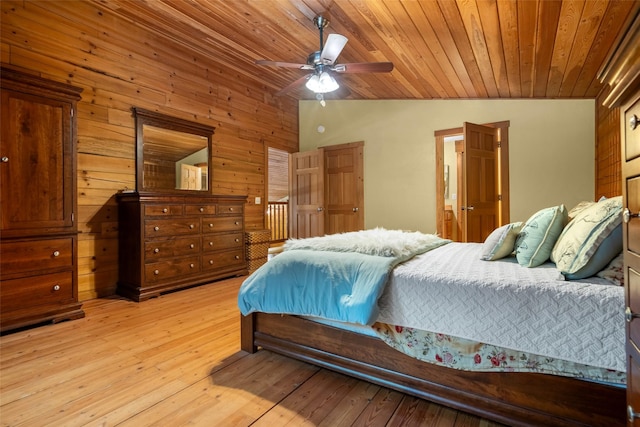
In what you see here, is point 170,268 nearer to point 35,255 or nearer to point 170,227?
point 170,227

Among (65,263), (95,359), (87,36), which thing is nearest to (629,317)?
(95,359)

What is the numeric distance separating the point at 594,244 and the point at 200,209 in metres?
3.56

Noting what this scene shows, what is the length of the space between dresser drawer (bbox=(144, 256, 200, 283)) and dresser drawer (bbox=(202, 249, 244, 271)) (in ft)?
0.38

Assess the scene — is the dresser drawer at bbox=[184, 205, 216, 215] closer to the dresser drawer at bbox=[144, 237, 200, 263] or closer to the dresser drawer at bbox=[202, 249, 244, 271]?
the dresser drawer at bbox=[144, 237, 200, 263]

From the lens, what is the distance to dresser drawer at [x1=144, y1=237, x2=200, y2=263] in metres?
3.27

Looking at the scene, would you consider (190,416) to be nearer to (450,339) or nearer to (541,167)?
(450,339)

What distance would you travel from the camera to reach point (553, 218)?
1.67m

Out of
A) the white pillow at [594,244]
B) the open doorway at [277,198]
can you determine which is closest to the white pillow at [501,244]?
the white pillow at [594,244]

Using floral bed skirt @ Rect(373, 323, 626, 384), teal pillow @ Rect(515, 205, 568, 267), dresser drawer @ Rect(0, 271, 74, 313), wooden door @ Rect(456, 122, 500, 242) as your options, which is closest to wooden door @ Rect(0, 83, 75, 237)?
dresser drawer @ Rect(0, 271, 74, 313)

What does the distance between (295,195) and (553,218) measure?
4.50 m

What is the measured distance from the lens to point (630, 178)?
909mm

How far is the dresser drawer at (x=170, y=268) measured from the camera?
3.27 metres

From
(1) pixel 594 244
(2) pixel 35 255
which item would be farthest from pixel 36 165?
(1) pixel 594 244

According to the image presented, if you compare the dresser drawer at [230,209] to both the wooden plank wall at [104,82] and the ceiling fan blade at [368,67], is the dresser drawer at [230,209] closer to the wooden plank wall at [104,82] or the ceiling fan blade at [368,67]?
the wooden plank wall at [104,82]
